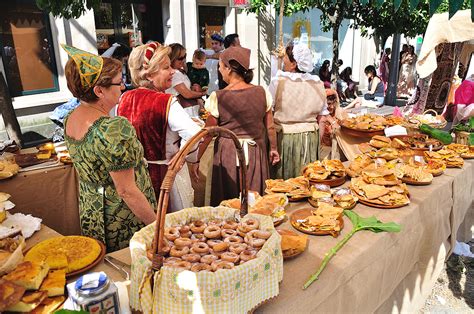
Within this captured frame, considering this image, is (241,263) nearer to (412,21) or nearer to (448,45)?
(448,45)

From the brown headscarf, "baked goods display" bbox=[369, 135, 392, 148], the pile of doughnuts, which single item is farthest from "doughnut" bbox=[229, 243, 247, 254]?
"baked goods display" bbox=[369, 135, 392, 148]

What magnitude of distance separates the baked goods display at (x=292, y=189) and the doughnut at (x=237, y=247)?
3.12ft

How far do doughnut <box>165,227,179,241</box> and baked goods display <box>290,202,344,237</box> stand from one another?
29.1 inches

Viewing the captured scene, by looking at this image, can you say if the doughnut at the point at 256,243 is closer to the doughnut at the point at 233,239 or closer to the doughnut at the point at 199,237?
the doughnut at the point at 233,239

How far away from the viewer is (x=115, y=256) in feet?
5.33

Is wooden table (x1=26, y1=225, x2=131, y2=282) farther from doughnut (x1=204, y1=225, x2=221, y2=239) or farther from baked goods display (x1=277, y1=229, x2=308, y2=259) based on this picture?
baked goods display (x1=277, y1=229, x2=308, y2=259)

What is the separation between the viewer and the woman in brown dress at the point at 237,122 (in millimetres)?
2787

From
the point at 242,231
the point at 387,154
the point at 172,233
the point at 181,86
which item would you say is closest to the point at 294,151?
the point at 387,154

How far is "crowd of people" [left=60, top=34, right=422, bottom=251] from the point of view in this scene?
5.64 ft

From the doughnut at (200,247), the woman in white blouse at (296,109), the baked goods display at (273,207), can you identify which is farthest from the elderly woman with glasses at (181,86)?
the doughnut at (200,247)

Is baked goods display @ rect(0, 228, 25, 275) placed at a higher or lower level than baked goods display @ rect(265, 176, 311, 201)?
higher

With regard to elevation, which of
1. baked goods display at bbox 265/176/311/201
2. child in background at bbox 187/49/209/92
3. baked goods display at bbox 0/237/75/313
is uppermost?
child in background at bbox 187/49/209/92

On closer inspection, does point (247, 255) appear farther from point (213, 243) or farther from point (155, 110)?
point (155, 110)

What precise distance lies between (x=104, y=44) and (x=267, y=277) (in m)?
7.26
